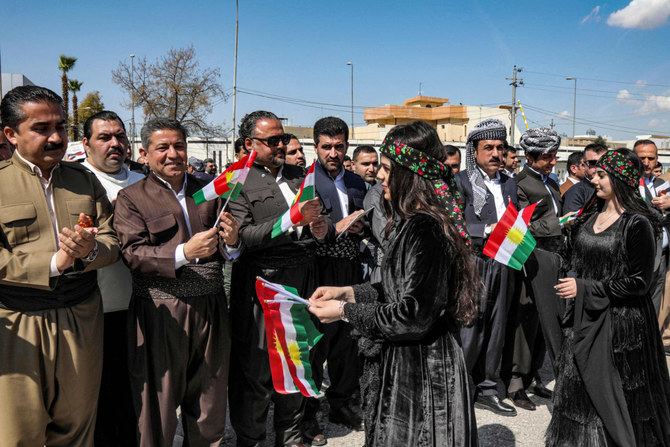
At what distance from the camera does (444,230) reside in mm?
2152

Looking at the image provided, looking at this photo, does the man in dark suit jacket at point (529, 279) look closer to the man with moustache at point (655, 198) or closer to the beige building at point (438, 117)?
the man with moustache at point (655, 198)

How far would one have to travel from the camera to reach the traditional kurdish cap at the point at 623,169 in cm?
322

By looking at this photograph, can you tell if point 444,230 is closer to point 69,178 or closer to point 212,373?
point 212,373

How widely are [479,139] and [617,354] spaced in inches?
83.5

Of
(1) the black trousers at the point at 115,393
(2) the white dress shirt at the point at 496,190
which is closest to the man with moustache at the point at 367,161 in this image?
(2) the white dress shirt at the point at 496,190

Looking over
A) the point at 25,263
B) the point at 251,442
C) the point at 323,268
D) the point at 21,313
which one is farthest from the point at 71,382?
the point at 323,268

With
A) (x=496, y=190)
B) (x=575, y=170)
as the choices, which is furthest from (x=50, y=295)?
(x=575, y=170)

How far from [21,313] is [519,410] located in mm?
3919

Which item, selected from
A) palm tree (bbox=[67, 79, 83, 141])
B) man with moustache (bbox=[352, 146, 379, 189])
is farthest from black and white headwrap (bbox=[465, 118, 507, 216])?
palm tree (bbox=[67, 79, 83, 141])

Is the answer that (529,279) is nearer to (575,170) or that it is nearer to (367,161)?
(367,161)

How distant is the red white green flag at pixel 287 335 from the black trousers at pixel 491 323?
2.02m

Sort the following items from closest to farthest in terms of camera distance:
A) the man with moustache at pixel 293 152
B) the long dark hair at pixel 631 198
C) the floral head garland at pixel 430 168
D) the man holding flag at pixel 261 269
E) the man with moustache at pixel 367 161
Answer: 1. the floral head garland at pixel 430 168
2. the long dark hair at pixel 631 198
3. the man holding flag at pixel 261 269
4. the man with moustache at pixel 367 161
5. the man with moustache at pixel 293 152

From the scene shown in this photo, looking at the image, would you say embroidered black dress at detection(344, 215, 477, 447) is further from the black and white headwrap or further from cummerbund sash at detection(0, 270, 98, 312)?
the black and white headwrap

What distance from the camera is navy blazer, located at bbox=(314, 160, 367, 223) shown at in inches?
157
